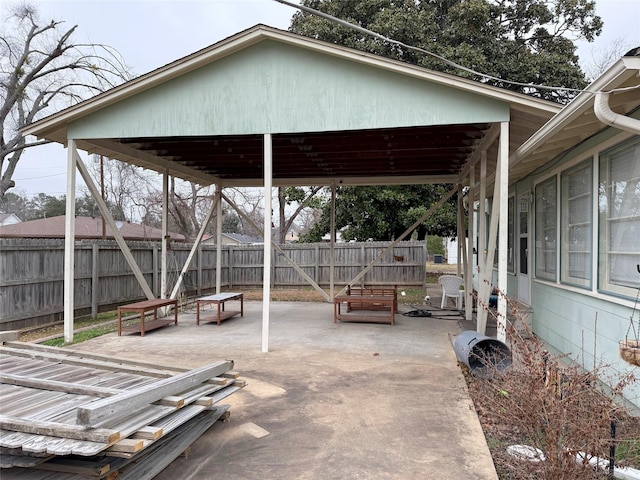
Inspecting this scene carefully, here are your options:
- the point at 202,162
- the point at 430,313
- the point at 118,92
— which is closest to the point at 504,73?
the point at 430,313

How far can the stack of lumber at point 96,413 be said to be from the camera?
2.18 meters

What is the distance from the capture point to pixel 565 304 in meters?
5.51

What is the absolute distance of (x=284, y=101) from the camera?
6051 millimetres

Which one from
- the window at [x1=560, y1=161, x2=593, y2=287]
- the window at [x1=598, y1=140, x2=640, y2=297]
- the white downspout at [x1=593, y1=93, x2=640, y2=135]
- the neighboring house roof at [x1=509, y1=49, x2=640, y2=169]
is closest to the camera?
the neighboring house roof at [x1=509, y1=49, x2=640, y2=169]

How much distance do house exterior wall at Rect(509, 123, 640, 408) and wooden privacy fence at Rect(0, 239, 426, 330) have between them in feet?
25.8

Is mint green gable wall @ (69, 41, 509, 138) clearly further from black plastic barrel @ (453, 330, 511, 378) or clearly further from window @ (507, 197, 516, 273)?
window @ (507, 197, 516, 273)

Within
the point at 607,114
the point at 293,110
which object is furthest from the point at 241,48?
the point at 607,114

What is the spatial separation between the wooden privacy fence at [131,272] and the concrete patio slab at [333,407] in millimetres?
1883

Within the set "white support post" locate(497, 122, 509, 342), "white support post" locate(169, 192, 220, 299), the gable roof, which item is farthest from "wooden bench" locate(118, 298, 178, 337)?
"white support post" locate(497, 122, 509, 342)

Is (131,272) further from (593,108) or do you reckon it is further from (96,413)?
(593,108)

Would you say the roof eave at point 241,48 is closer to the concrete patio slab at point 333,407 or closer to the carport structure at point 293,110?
the carport structure at point 293,110

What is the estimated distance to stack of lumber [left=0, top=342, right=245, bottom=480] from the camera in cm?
218

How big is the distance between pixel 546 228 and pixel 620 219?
2.63 m

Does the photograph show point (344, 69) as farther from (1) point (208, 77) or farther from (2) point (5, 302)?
(2) point (5, 302)
